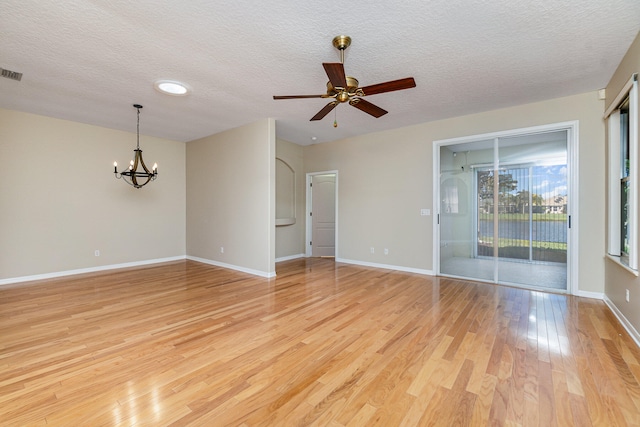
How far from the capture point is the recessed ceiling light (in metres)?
3.41

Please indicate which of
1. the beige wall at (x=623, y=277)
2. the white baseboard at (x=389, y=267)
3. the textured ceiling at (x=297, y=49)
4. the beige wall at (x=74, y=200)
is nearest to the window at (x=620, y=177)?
the beige wall at (x=623, y=277)

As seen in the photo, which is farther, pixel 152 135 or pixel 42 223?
pixel 152 135

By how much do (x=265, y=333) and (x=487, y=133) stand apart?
4478 millimetres

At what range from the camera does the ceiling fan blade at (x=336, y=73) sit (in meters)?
2.15

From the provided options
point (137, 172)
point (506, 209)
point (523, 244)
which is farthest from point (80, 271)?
point (523, 244)

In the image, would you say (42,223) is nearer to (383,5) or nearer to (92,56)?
(92,56)

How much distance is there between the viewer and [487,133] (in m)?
4.46

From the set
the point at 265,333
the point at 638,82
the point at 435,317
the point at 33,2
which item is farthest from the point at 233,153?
the point at 638,82

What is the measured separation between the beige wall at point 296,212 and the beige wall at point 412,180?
0.30 m

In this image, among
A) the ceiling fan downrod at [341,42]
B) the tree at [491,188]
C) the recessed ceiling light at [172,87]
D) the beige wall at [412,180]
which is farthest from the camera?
the tree at [491,188]

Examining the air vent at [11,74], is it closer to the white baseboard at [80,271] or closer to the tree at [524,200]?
the white baseboard at [80,271]

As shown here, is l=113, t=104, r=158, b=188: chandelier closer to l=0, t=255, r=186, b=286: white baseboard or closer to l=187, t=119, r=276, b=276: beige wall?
l=187, t=119, r=276, b=276: beige wall

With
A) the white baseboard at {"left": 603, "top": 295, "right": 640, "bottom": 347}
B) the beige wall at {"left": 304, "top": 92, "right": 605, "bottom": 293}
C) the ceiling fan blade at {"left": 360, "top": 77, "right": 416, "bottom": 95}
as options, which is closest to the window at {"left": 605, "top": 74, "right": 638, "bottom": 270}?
the beige wall at {"left": 304, "top": 92, "right": 605, "bottom": 293}

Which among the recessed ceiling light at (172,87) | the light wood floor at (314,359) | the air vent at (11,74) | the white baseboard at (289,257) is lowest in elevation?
the light wood floor at (314,359)
